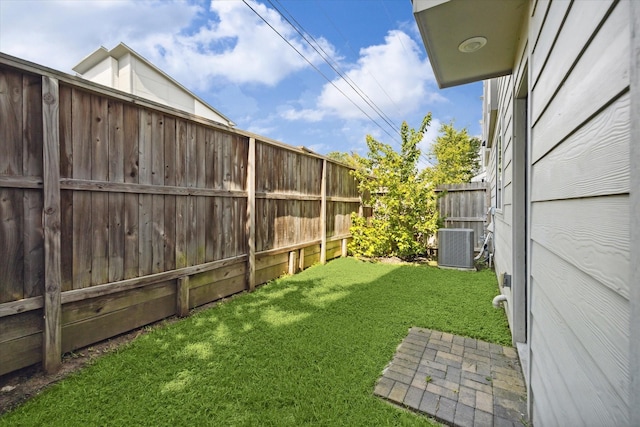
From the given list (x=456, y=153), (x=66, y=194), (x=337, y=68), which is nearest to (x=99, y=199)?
(x=66, y=194)

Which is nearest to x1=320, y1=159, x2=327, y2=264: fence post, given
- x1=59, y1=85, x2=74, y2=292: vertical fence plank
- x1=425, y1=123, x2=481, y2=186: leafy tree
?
x1=59, y1=85, x2=74, y2=292: vertical fence plank

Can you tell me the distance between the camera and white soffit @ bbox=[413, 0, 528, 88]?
1830 millimetres

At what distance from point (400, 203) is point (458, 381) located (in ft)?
14.5

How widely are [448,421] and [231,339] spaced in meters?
1.77

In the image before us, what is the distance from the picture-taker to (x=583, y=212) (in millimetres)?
821

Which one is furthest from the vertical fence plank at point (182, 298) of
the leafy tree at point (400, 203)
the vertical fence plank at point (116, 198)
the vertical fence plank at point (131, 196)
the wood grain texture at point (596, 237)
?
the leafy tree at point (400, 203)

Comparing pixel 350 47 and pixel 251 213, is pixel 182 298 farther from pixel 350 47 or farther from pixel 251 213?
pixel 350 47

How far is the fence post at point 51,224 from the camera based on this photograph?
82.1 inches

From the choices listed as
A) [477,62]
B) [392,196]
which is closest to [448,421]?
[477,62]

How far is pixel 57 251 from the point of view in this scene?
214cm

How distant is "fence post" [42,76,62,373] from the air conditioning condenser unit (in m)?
5.47

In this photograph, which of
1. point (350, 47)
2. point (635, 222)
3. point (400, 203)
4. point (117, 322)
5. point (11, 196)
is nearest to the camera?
point (635, 222)

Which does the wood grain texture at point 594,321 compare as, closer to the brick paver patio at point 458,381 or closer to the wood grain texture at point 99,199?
the brick paver patio at point 458,381

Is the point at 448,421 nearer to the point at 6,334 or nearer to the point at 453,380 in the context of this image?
the point at 453,380
